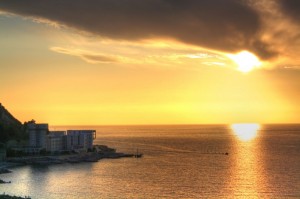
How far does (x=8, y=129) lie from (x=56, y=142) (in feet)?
84.5

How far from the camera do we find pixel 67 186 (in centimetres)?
8844

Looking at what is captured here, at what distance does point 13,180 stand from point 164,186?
1351 inches

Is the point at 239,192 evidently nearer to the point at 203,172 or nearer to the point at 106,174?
the point at 203,172

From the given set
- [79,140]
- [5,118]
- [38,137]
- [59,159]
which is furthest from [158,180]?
[5,118]

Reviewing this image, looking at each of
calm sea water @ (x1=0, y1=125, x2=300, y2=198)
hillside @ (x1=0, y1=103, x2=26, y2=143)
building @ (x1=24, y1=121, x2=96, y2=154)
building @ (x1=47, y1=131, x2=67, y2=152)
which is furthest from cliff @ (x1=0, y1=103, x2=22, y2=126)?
calm sea water @ (x1=0, y1=125, x2=300, y2=198)

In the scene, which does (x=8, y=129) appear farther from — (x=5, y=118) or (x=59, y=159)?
(x=59, y=159)

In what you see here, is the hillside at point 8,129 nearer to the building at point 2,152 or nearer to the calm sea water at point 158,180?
the building at point 2,152

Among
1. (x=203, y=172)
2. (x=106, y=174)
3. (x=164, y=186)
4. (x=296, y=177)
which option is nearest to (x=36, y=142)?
(x=106, y=174)

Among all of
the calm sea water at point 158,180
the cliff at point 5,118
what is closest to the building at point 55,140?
the cliff at point 5,118

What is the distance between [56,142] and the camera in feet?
536

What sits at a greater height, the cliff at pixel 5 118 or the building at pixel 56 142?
the cliff at pixel 5 118

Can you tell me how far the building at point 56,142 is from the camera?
161 metres

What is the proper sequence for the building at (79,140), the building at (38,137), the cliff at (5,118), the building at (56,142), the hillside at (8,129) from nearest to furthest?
the building at (38,137) < the building at (56,142) < the building at (79,140) < the hillside at (8,129) < the cliff at (5,118)

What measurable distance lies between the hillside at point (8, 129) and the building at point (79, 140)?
76.9ft
